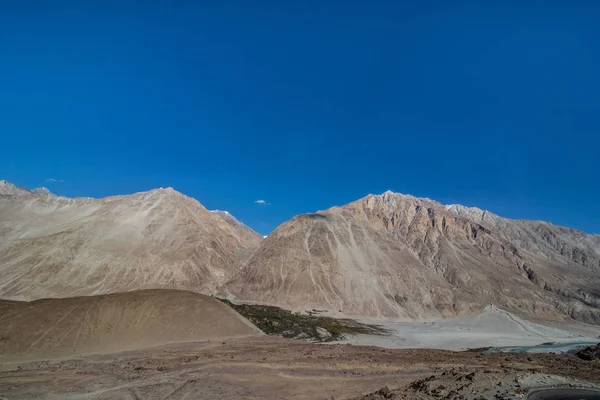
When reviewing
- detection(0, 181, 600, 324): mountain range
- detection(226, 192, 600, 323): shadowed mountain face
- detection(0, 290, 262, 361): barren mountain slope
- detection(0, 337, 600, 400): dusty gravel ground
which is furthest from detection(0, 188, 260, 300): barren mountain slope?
detection(0, 337, 600, 400): dusty gravel ground

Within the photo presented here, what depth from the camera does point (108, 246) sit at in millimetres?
112875

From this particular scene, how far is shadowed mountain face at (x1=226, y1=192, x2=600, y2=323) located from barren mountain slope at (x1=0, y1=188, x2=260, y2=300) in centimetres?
1435

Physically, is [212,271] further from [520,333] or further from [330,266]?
[520,333]

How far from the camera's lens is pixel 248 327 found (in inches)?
1874

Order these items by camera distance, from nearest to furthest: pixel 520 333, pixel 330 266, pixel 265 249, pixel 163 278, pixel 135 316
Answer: pixel 135 316 < pixel 520 333 < pixel 163 278 < pixel 330 266 < pixel 265 249

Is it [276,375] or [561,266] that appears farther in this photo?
[561,266]

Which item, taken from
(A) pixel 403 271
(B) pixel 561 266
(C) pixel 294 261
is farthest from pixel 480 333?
(B) pixel 561 266

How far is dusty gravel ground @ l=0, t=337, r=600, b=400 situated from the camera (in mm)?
22391

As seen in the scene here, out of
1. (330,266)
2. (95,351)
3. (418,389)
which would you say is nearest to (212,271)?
(330,266)

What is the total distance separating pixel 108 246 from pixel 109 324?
81104 millimetres

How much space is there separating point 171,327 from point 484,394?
31800 mm

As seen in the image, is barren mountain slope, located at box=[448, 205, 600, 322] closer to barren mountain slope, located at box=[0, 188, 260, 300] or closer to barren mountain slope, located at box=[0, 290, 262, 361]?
barren mountain slope, located at box=[0, 188, 260, 300]

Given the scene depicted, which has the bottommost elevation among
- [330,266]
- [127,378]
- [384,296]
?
[127,378]

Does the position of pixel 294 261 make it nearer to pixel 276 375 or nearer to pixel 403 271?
pixel 403 271
